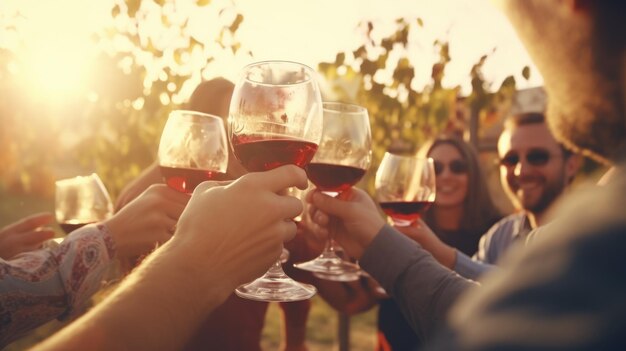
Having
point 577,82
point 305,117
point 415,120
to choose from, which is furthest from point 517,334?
point 415,120

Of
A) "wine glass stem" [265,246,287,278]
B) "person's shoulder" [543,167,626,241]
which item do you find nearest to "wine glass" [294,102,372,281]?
"wine glass stem" [265,246,287,278]

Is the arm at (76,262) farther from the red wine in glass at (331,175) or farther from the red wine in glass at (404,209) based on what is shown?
the red wine in glass at (404,209)

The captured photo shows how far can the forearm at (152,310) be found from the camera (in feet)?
3.40

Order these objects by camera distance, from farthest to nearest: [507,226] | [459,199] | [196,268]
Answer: [459,199] < [507,226] < [196,268]

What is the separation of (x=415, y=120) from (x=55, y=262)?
14.9 feet

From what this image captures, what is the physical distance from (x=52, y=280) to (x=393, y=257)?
3.92 ft

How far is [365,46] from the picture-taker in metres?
5.31

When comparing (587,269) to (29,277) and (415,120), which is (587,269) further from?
(415,120)

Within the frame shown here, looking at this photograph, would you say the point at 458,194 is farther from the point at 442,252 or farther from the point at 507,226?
the point at 442,252

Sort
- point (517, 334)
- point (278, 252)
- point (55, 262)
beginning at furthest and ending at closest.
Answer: point (55, 262)
point (278, 252)
point (517, 334)

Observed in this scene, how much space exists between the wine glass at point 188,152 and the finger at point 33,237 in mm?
729

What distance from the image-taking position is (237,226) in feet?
4.54

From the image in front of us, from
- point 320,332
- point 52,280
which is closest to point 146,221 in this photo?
point 52,280

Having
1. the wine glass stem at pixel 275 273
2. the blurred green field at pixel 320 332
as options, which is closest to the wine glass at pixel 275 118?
the wine glass stem at pixel 275 273
